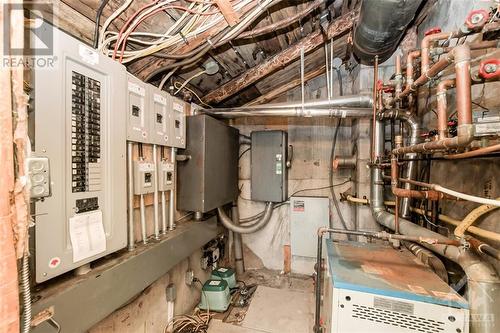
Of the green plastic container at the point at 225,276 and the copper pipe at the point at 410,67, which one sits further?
the green plastic container at the point at 225,276

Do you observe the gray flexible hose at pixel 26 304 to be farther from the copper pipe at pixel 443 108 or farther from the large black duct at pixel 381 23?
the large black duct at pixel 381 23

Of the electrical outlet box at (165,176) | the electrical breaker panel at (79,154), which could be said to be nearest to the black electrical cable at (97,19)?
the electrical breaker panel at (79,154)

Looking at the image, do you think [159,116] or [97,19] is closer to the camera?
[97,19]

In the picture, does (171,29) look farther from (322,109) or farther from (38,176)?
(322,109)

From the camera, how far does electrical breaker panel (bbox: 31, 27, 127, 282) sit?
0.87 m

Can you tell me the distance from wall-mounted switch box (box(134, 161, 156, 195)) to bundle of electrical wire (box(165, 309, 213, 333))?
1.29 meters

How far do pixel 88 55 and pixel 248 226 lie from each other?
2328 mm

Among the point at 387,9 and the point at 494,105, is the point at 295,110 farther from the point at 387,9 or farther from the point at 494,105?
the point at 494,105

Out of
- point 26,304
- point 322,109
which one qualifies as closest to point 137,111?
point 26,304

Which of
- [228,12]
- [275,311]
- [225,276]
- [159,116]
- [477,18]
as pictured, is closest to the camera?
[477,18]

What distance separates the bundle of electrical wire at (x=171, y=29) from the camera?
1.24m

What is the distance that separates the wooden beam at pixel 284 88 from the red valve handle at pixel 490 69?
1.94m

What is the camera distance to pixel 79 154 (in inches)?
39.1

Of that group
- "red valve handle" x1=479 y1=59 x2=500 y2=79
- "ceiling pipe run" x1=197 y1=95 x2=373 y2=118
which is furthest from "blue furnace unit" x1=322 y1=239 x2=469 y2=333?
"ceiling pipe run" x1=197 y1=95 x2=373 y2=118
